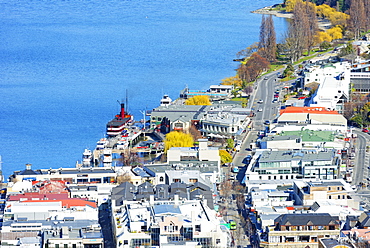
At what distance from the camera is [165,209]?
104 feet

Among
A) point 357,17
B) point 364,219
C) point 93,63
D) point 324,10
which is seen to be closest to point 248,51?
point 357,17

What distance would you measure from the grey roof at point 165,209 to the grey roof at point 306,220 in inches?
117

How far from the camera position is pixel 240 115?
167ft

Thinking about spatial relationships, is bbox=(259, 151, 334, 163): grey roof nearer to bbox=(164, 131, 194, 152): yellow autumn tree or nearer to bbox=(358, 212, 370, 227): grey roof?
bbox=(164, 131, 194, 152): yellow autumn tree

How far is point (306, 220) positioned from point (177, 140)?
14.8 m

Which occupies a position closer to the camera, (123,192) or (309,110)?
(123,192)

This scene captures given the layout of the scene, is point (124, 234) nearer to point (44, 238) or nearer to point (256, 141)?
point (44, 238)

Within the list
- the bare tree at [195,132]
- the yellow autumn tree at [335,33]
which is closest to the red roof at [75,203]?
the bare tree at [195,132]

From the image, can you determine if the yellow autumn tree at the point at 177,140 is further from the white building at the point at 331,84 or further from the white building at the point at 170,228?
the white building at the point at 170,228

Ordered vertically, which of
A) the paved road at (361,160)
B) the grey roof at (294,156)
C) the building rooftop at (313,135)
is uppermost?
the grey roof at (294,156)

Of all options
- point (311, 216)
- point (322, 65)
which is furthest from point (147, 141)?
point (311, 216)

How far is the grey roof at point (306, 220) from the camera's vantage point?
103ft

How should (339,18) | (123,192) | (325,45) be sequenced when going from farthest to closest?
(339,18) → (325,45) → (123,192)

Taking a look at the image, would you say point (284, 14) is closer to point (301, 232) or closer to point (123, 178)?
point (123, 178)
